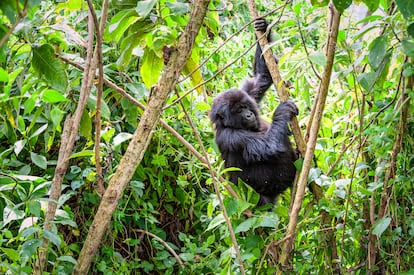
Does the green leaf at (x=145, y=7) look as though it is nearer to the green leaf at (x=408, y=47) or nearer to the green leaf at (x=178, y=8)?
the green leaf at (x=178, y=8)

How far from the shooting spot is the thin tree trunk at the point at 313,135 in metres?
2.17

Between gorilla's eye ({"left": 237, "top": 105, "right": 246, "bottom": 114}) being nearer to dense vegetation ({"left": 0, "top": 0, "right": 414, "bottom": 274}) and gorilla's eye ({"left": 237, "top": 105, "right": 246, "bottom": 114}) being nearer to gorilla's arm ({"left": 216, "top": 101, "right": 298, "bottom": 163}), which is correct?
gorilla's arm ({"left": 216, "top": 101, "right": 298, "bottom": 163})

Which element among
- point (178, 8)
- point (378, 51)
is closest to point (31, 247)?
point (178, 8)

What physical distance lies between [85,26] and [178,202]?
1273mm

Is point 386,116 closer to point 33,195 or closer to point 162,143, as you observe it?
point 33,195

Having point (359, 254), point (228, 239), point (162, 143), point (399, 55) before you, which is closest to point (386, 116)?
point (399, 55)

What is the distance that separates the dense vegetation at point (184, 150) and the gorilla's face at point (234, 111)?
18cm

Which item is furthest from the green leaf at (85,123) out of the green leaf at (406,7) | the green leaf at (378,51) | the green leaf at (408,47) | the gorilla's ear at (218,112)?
the gorilla's ear at (218,112)

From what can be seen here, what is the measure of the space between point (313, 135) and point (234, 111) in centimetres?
141

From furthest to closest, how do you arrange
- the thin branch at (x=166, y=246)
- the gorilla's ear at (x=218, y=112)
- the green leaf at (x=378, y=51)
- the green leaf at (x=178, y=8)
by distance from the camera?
the gorilla's ear at (x=218, y=112) → the thin branch at (x=166, y=246) → the green leaf at (x=378, y=51) → the green leaf at (x=178, y=8)

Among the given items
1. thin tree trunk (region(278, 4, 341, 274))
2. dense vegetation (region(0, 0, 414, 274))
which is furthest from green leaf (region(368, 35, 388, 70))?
thin tree trunk (region(278, 4, 341, 274))

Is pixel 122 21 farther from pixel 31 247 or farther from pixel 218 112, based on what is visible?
pixel 218 112

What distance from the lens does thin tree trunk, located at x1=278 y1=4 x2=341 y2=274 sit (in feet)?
7.13

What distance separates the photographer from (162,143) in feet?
12.3
